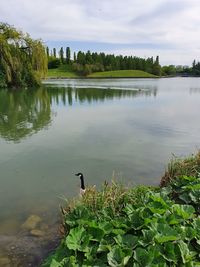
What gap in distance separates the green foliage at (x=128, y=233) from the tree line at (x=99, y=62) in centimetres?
7414

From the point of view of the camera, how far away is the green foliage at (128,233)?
110 inches

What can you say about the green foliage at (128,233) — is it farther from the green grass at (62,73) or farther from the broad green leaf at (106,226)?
the green grass at (62,73)

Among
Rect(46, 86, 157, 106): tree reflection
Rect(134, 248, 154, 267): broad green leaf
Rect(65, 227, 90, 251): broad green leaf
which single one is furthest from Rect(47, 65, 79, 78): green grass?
Rect(134, 248, 154, 267): broad green leaf

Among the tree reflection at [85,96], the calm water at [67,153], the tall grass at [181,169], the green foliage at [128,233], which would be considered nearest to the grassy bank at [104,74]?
the tree reflection at [85,96]

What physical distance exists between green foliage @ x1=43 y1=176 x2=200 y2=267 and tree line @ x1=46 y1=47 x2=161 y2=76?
243ft

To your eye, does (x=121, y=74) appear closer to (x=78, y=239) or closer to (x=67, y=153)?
(x=67, y=153)

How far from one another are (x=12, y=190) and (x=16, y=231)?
1.59 m

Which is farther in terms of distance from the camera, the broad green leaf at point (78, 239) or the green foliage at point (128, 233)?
the broad green leaf at point (78, 239)

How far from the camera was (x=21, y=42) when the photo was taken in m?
30.0

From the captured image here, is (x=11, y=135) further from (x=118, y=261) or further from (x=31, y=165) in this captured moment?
A: (x=118, y=261)

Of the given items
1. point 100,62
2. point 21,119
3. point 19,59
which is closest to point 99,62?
point 100,62

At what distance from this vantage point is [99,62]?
261 feet

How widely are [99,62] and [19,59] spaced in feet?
170

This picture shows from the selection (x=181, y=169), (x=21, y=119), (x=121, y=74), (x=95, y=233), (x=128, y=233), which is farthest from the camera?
(x=121, y=74)
